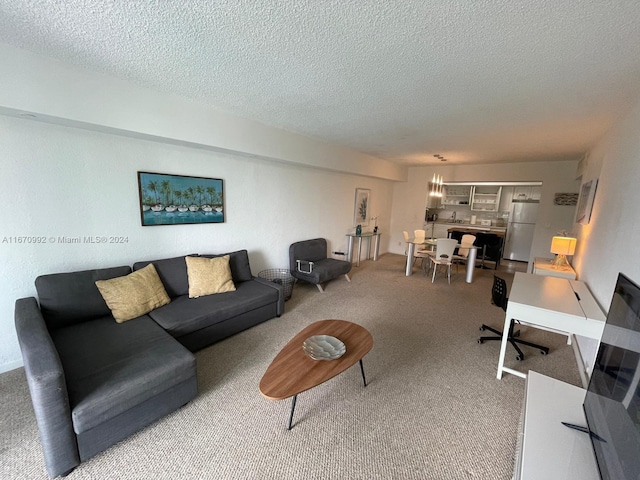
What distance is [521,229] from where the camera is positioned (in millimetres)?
6859

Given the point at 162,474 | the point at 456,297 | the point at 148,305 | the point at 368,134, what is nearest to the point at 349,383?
the point at 162,474

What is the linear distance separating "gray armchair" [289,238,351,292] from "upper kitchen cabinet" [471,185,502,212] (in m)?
5.05

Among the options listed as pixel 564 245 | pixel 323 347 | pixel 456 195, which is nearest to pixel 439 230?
pixel 456 195

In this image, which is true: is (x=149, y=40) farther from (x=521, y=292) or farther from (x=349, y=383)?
(x=521, y=292)

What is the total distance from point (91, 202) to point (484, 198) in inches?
336

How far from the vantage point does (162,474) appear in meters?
1.44

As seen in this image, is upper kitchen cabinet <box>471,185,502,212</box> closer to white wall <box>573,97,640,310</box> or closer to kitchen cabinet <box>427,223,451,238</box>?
kitchen cabinet <box>427,223,451,238</box>

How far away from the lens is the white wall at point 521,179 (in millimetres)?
5359

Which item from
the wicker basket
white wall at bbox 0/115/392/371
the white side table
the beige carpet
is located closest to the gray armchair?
the wicker basket

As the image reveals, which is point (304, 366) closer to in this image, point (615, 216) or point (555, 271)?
point (615, 216)

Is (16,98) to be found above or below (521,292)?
above

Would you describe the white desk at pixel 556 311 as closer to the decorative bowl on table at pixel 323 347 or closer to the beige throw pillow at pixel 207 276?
the decorative bowl on table at pixel 323 347

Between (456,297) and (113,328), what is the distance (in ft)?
14.8

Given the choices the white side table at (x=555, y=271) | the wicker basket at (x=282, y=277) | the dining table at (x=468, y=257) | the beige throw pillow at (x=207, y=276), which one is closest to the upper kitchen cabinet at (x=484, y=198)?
the dining table at (x=468, y=257)
